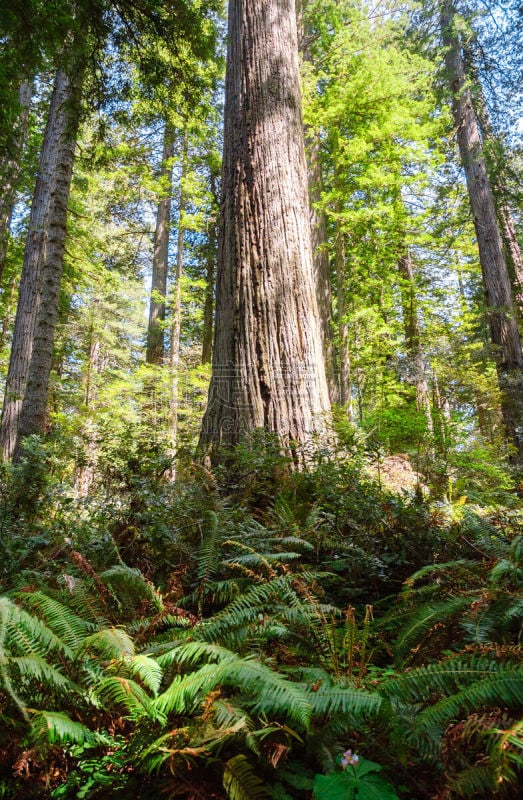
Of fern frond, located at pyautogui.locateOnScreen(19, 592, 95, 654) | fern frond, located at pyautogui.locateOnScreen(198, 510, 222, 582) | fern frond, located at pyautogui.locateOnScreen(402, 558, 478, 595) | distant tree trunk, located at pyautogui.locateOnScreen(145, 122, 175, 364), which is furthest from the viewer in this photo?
distant tree trunk, located at pyautogui.locateOnScreen(145, 122, 175, 364)

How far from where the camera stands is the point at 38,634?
4.85ft

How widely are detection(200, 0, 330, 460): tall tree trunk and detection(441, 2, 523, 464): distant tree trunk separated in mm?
6994

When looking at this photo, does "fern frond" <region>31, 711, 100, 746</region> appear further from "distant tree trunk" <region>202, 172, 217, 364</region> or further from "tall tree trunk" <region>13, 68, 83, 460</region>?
"distant tree trunk" <region>202, 172, 217, 364</region>

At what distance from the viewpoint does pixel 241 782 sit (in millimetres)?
1106

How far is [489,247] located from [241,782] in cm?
1273

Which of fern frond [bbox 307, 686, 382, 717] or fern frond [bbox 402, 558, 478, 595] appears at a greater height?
fern frond [bbox 402, 558, 478, 595]

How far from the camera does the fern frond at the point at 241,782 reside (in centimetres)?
108

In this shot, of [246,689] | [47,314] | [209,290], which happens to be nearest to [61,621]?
[246,689]

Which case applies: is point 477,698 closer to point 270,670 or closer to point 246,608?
point 270,670

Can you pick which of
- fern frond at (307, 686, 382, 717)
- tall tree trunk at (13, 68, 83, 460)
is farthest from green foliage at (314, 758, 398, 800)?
tall tree trunk at (13, 68, 83, 460)

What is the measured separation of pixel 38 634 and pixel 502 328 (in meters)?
11.7

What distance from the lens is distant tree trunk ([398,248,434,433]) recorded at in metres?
11.3

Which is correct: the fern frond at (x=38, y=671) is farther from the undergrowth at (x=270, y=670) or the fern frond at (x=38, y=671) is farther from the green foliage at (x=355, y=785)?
the green foliage at (x=355, y=785)

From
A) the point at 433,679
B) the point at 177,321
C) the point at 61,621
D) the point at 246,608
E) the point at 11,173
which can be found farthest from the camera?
the point at 177,321
